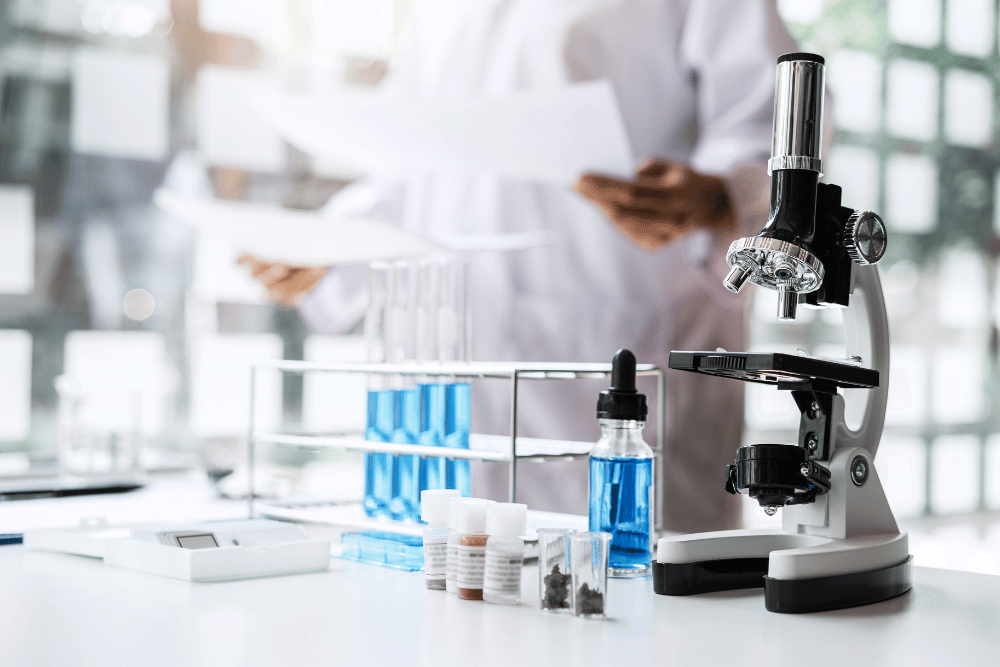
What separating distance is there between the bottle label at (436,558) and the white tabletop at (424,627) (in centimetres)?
3

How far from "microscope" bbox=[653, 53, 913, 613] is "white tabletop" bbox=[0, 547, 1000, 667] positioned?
0.10 ft

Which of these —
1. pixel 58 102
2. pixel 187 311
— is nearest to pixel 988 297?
pixel 187 311

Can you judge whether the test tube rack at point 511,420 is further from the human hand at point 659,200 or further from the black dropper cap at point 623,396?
the human hand at point 659,200

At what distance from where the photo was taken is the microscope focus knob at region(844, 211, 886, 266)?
2.87 feet

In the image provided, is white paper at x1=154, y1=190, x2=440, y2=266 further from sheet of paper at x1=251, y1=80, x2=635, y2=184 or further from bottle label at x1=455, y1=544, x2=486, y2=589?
bottle label at x1=455, y1=544, x2=486, y2=589

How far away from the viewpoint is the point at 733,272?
0.86 metres

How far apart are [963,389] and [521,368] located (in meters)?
1.25

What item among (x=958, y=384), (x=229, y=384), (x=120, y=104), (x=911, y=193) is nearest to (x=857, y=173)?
(x=911, y=193)

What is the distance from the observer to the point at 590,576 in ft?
2.71

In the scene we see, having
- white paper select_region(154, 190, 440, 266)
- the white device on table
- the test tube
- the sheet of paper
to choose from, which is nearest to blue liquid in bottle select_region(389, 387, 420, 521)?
the test tube

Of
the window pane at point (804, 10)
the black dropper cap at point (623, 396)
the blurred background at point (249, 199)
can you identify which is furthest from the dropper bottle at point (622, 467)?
the window pane at point (804, 10)

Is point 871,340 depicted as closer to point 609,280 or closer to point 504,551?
point 504,551

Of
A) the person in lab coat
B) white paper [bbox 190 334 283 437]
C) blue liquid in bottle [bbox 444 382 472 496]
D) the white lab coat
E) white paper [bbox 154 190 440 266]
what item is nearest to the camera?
blue liquid in bottle [bbox 444 382 472 496]

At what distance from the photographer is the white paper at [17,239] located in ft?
6.68
